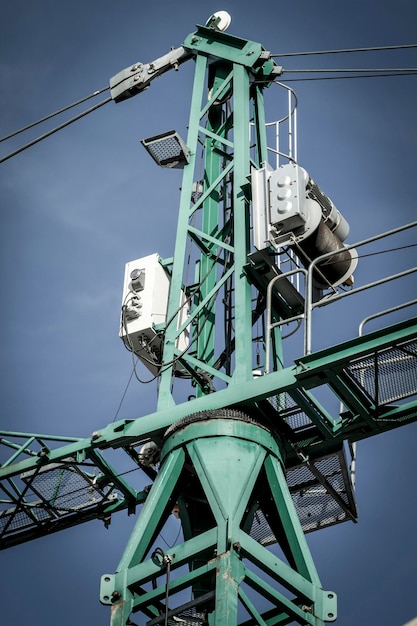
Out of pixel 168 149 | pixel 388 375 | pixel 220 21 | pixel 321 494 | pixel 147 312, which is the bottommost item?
pixel 388 375

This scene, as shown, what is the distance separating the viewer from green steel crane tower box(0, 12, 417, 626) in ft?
55.7

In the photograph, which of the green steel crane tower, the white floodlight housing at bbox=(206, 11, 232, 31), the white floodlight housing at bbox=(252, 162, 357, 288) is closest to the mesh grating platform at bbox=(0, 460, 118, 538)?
the green steel crane tower

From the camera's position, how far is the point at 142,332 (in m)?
21.7

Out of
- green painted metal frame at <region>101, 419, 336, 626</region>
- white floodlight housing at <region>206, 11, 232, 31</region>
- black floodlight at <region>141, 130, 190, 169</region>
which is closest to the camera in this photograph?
green painted metal frame at <region>101, 419, 336, 626</region>

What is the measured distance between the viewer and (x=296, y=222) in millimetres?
20188

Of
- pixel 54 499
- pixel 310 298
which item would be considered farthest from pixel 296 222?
pixel 54 499

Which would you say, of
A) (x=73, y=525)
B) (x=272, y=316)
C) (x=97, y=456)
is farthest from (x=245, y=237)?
(x=73, y=525)

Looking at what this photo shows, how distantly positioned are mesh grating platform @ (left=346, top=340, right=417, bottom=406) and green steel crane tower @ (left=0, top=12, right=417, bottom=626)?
2 cm

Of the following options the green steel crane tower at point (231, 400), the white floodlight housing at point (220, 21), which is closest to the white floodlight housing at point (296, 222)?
the green steel crane tower at point (231, 400)

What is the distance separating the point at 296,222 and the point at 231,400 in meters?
3.52

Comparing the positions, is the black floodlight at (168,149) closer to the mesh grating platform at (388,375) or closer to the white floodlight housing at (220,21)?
the white floodlight housing at (220,21)

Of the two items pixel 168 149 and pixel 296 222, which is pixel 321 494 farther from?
pixel 168 149

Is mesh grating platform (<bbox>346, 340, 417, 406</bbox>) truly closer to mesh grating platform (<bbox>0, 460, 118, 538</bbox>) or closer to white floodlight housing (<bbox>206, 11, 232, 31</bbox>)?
mesh grating platform (<bbox>0, 460, 118, 538</bbox>)

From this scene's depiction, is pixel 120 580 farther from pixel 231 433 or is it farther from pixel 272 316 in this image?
pixel 272 316
